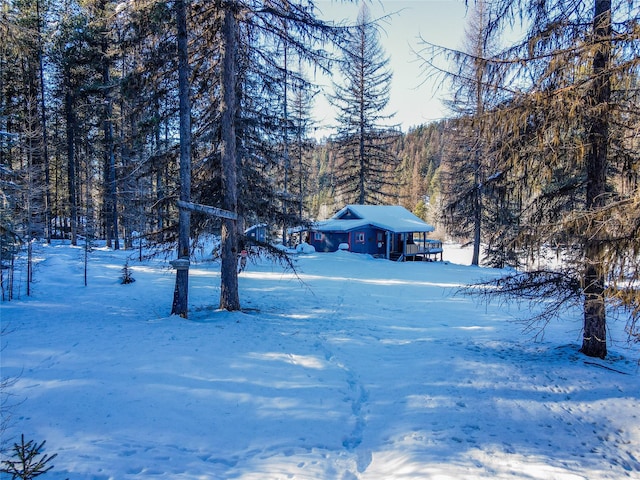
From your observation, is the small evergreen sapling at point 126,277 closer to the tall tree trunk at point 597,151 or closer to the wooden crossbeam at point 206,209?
the wooden crossbeam at point 206,209

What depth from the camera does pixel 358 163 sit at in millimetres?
31422

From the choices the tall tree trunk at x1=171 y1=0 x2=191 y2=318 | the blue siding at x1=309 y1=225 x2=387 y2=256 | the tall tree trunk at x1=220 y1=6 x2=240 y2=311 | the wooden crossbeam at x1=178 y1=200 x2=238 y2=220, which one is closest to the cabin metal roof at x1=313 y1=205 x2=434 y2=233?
the blue siding at x1=309 y1=225 x2=387 y2=256

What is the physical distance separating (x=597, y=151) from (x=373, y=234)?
73.1 ft

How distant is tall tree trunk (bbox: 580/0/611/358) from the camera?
507 cm

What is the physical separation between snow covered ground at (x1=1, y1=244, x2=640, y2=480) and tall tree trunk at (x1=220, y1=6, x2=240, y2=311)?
0.85 meters

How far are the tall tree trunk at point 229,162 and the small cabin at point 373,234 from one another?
17629mm

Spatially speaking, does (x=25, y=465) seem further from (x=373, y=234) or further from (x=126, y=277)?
(x=373, y=234)

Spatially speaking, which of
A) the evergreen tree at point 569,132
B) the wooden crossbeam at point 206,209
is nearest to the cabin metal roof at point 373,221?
the wooden crossbeam at point 206,209

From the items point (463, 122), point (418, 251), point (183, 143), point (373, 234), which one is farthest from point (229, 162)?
point (418, 251)

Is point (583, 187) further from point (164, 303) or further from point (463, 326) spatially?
point (164, 303)

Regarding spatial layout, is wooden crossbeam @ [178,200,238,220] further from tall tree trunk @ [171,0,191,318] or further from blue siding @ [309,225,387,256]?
blue siding @ [309,225,387,256]

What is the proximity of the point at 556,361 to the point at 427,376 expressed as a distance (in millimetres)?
2831

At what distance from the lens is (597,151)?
6.20 m

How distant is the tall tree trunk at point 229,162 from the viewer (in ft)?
29.1
